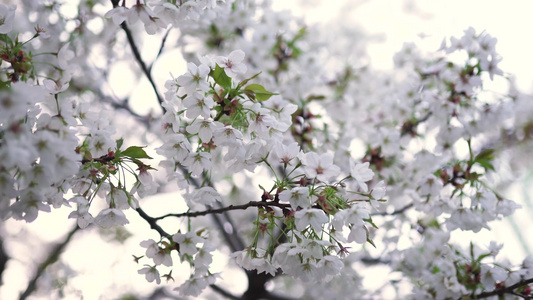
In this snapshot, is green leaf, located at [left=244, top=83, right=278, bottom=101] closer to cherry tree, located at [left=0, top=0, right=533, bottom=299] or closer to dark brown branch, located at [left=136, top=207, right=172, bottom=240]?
cherry tree, located at [left=0, top=0, right=533, bottom=299]

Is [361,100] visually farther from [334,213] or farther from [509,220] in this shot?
[509,220]

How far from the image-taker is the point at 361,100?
9.77 feet

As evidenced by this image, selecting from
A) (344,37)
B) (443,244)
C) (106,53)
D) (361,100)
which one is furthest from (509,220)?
(106,53)

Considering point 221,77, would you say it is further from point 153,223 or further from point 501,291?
point 501,291

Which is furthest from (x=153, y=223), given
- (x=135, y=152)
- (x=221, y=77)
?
(x=221, y=77)

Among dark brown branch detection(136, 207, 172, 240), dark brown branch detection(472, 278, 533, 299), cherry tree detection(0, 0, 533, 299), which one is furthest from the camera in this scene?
dark brown branch detection(472, 278, 533, 299)

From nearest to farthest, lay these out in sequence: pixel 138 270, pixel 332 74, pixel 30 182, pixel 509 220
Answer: pixel 30 182, pixel 138 270, pixel 332 74, pixel 509 220

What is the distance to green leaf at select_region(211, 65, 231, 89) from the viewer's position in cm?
132

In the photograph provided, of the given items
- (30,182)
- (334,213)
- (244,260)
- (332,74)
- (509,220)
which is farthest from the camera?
(509,220)

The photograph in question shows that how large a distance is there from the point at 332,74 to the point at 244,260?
6.08ft

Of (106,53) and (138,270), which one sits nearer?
(138,270)

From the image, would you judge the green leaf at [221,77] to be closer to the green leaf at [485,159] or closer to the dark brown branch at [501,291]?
the green leaf at [485,159]

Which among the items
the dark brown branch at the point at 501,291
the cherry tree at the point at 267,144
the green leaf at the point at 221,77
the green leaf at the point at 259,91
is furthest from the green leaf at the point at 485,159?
the green leaf at the point at 221,77

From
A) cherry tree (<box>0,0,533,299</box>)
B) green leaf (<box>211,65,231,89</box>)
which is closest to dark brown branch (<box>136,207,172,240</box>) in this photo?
cherry tree (<box>0,0,533,299</box>)
